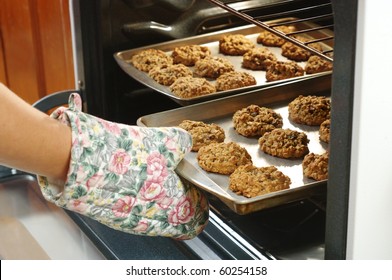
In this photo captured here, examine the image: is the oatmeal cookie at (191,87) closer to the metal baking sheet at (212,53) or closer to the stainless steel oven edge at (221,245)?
the metal baking sheet at (212,53)

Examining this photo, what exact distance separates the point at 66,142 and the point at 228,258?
0.41 meters

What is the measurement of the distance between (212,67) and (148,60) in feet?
0.48

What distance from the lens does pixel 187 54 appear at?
1887 mm

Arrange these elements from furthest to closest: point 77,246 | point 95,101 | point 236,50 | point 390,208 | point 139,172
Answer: point 236,50 → point 95,101 → point 77,246 → point 139,172 → point 390,208

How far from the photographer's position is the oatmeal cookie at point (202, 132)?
156 cm

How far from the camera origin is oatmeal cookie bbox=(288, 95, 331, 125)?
5.36ft

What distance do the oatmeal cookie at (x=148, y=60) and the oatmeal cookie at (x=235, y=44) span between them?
15 centimetres

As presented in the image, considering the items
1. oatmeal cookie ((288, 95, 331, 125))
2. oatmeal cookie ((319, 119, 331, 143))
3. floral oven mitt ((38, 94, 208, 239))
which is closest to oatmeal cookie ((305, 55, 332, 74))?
oatmeal cookie ((288, 95, 331, 125))

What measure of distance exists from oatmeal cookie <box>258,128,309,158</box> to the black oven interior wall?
0.27 metres

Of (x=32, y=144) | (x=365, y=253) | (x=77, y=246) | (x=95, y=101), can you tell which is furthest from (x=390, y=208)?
(x=95, y=101)

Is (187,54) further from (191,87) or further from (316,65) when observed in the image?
(316,65)

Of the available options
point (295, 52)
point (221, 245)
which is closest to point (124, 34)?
point (295, 52)

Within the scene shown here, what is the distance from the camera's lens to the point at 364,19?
1012mm

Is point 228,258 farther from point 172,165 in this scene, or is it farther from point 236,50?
point 236,50
